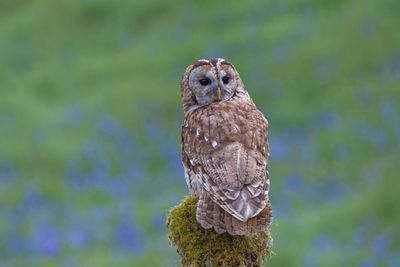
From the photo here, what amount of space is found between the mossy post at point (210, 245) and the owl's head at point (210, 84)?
1.97 metres

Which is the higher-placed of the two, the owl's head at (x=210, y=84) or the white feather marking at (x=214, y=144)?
the owl's head at (x=210, y=84)

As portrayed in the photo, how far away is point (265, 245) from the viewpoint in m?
5.45

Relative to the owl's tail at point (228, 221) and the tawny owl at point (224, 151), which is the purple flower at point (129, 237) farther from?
the owl's tail at point (228, 221)

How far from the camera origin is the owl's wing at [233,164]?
5.71 metres

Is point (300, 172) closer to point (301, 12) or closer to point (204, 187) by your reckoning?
point (301, 12)

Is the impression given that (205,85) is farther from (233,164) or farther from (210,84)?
(233,164)

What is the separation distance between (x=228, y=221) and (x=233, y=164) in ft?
2.13

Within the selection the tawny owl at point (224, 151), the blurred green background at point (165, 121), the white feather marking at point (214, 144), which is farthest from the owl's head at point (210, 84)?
the blurred green background at point (165, 121)

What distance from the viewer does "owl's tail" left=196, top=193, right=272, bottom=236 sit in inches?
213

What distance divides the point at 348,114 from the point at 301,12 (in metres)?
4.29

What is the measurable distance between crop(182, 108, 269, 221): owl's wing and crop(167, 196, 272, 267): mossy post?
0.45 feet

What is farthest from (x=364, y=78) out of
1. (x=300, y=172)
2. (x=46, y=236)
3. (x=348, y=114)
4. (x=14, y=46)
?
(x=14, y=46)

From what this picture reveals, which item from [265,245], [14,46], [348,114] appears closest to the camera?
[265,245]

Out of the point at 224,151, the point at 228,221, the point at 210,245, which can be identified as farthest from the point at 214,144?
the point at 210,245
